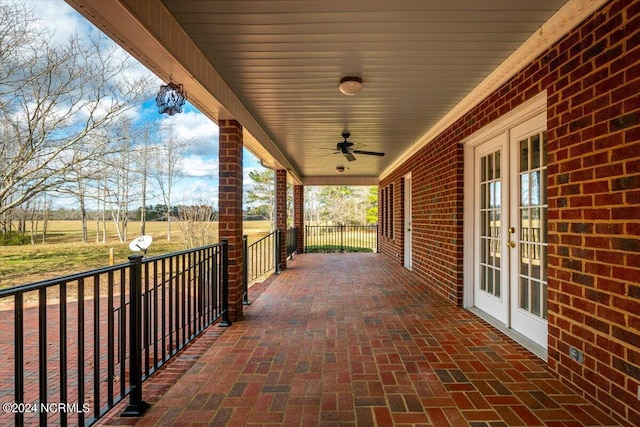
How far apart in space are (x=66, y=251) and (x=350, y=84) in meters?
12.3

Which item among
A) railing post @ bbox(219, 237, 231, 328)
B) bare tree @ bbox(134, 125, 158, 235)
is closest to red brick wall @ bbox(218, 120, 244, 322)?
railing post @ bbox(219, 237, 231, 328)

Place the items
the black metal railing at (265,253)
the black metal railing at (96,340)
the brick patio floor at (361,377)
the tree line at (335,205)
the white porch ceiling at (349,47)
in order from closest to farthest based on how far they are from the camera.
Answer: the black metal railing at (96,340) < the brick patio floor at (361,377) < the white porch ceiling at (349,47) < the black metal railing at (265,253) < the tree line at (335,205)

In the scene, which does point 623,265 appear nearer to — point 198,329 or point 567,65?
point 567,65

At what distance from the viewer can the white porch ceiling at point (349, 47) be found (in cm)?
199

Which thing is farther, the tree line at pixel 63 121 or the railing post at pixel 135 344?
the tree line at pixel 63 121

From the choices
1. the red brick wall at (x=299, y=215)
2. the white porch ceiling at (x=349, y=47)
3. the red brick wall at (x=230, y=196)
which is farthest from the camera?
the red brick wall at (x=299, y=215)

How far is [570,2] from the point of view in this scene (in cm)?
197

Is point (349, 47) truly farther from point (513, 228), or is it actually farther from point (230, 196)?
point (513, 228)

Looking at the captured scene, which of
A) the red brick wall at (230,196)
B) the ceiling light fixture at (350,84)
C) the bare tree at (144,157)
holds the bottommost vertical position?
the red brick wall at (230,196)

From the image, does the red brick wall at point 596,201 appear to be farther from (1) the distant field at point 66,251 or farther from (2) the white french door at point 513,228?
(1) the distant field at point 66,251

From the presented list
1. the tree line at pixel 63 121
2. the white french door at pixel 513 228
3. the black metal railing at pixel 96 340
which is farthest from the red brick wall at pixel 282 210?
the tree line at pixel 63 121

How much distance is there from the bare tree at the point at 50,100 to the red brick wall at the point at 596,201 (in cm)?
825

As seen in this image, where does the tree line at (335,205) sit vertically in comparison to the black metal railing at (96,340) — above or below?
above

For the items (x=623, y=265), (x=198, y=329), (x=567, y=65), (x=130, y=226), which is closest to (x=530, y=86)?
(x=567, y=65)
